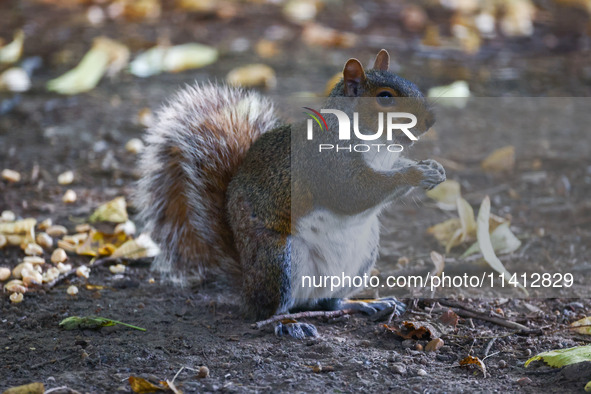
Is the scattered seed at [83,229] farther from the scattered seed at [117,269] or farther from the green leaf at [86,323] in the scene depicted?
the green leaf at [86,323]

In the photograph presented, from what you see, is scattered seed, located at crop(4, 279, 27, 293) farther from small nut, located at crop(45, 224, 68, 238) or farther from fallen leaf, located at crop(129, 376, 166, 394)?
fallen leaf, located at crop(129, 376, 166, 394)

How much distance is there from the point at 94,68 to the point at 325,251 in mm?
3111

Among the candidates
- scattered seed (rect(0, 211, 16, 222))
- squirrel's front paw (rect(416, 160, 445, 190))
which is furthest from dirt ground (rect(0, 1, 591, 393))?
squirrel's front paw (rect(416, 160, 445, 190))

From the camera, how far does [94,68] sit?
4.90m

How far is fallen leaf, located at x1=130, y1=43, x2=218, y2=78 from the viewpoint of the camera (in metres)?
4.92

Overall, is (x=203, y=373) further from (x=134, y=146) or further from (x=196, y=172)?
(x=134, y=146)

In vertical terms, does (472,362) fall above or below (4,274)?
below

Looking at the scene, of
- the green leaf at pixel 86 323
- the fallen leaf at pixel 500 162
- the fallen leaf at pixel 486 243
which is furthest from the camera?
the fallen leaf at pixel 500 162

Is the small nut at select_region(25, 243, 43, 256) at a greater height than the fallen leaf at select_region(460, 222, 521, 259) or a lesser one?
lesser

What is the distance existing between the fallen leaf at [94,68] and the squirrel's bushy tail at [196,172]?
6.93 ft

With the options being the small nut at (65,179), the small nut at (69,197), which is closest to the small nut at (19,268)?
the small nut at (69,197)

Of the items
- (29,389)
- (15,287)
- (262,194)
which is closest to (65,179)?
(15,287)

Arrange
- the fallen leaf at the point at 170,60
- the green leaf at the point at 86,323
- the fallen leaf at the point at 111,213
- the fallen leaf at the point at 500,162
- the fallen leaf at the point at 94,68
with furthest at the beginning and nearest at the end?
the fallen leaf at the point at 170,60 → the fallen leaf at the point at 94,68 → the fallen leaf at the point at 500,162 → the fallen leaf at the point at 111,213 → the green leaf at the point at 86,323

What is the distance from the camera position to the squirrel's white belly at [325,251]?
231 cm
